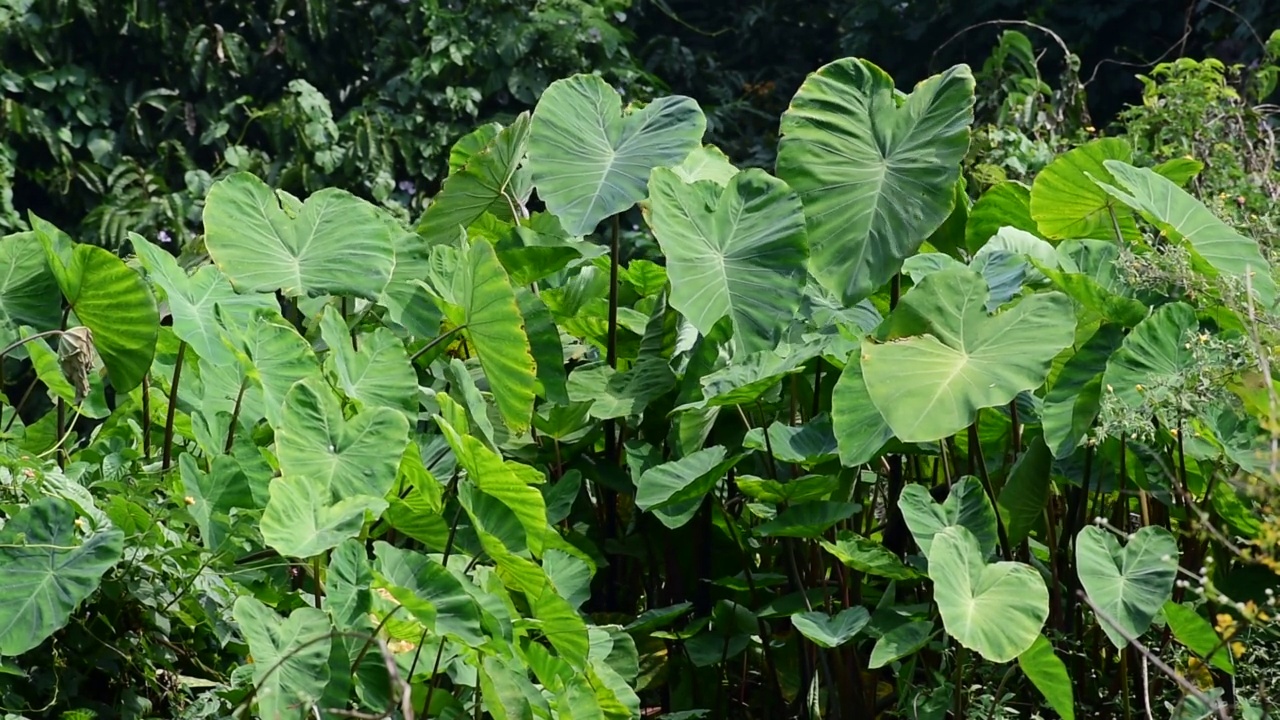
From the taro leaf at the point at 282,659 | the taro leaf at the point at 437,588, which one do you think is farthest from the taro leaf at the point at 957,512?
the taro leaf at the point at 282,659

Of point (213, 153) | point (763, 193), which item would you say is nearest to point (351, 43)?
point (213, 153)

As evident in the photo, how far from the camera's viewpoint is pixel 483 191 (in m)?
1.85

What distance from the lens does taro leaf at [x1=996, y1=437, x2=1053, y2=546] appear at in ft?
4.93

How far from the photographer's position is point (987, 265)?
64.5 inches

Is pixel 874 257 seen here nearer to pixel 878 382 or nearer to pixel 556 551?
pixel 878 382

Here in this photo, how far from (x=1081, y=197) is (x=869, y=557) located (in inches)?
22.8

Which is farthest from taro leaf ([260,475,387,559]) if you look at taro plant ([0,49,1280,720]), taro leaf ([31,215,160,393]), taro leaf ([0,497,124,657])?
taro leaf ([31,215,160,393])

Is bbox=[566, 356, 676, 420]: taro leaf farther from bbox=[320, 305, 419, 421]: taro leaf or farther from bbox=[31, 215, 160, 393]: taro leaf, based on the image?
bbox=[31, 215, 160, 393]: taro leaf

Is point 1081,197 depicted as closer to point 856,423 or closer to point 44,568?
point 856,423

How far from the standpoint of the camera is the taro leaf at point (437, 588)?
1.19 meters

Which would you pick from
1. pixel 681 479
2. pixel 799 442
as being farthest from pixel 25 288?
pixel 799 442

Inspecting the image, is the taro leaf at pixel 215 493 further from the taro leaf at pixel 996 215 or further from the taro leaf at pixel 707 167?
the taro leaf at pixel 996 215

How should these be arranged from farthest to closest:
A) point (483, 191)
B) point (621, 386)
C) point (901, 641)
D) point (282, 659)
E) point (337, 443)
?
1. point (483, 191)
2. point (621, 386)
3. point (901, 641)
4. point (337, 443)
5. point (282, 659)

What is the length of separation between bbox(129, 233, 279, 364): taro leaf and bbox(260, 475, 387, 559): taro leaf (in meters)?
0.25
